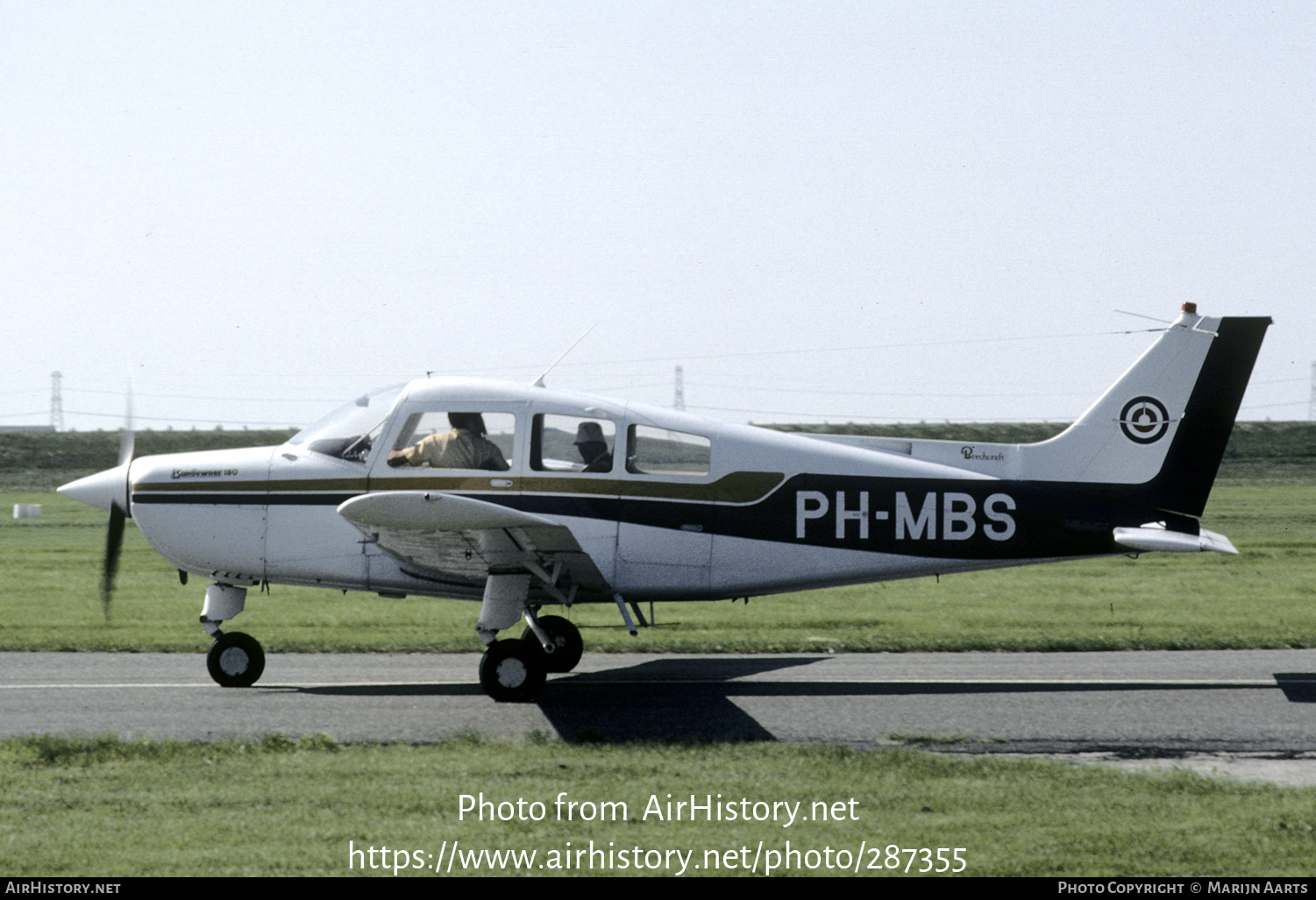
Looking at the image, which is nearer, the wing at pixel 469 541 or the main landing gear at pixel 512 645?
the wing at pixel 469 541

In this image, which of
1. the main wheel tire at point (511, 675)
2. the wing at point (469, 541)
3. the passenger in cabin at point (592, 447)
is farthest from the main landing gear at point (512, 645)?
the passenger in cabin at point (592, 447)

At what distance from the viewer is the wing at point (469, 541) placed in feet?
28.9

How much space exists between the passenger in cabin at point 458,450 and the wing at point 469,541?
60cm

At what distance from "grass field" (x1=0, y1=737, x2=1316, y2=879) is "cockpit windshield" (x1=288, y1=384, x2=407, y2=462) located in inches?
130

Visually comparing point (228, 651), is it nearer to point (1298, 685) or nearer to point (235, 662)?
point (235, 662)

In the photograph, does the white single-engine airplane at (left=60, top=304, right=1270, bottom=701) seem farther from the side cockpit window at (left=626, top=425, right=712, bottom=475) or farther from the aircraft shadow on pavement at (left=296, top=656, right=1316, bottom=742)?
the aircraft shadow on pavement at (left=296, top=656, right=1316, bottom=742)

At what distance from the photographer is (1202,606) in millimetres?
16969

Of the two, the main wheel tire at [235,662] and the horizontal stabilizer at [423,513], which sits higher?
the horizontal stabilizer at [423,513]

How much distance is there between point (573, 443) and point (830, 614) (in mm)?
6994

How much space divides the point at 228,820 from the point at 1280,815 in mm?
5448

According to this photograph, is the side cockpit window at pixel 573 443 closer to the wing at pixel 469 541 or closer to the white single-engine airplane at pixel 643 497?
the white single-engine airplane at pixel 643 497

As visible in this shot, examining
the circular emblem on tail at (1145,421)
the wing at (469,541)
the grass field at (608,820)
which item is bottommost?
the grass field at (608,820)

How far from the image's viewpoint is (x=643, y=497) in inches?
426

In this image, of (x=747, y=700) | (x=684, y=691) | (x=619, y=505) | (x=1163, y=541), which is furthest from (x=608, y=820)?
(x=1163, y=541)
